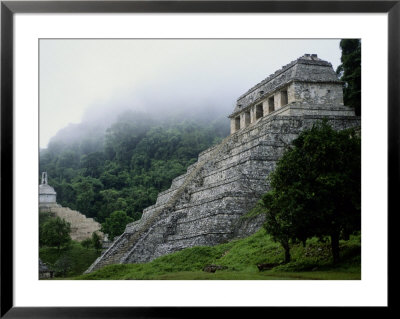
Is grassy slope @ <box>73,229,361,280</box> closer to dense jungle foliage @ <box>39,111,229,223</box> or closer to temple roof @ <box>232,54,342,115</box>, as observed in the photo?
temple roof @ <box>232,54,342,115</box>

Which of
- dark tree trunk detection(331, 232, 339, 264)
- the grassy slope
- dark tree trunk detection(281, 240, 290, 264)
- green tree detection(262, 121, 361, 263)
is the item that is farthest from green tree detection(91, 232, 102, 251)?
dark tree trunk detection(331, 232, 339, 264)

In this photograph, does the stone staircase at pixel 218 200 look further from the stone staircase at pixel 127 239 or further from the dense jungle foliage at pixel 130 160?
the dense jungle foliage at pixel 130 160

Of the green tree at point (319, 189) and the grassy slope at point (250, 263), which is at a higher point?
the green tree at point (319, 189)

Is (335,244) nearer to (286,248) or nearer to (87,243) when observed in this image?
(286,248)

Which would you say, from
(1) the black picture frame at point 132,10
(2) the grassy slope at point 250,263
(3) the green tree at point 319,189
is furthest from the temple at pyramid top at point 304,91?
(1) the black picture frame at point 132,10

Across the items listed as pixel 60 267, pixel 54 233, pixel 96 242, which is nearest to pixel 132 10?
pixel 60 267
